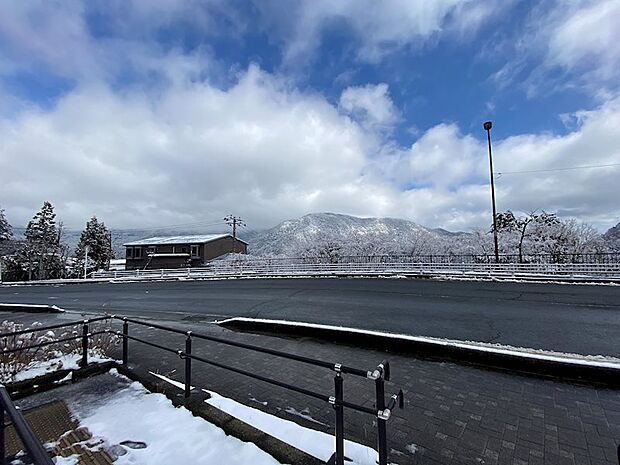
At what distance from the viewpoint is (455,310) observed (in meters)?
9.52

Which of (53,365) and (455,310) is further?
(455,310)

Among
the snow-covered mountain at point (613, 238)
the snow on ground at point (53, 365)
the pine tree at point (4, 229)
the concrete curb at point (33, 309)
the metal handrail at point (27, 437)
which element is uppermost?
the pine tree at point (4, 229)

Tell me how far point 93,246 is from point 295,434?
51008mm

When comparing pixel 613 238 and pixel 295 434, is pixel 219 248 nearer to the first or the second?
pixel 613 238

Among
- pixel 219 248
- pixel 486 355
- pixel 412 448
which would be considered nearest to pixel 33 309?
pixel 412 448

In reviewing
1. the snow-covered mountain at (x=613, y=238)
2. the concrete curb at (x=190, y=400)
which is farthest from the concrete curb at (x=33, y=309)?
the snow-covered mountain at (x=613, y=238)

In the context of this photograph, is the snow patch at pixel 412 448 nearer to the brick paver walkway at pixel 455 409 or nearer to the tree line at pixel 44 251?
the brick paver walkway at pixel 455 409

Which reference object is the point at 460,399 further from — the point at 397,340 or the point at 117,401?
the point at 117,401

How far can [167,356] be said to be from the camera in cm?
624

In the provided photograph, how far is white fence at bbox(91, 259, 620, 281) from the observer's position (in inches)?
669

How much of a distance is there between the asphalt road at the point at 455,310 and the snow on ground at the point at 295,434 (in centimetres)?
445

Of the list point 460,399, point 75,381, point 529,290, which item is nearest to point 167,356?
point 75,381

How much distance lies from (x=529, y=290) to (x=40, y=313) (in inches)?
793

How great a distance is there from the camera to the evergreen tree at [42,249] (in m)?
41.8
